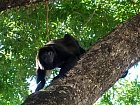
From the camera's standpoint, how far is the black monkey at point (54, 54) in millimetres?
4379

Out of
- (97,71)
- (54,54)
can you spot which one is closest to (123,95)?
(54,54)

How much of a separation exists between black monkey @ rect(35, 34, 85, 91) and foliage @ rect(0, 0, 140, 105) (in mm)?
809

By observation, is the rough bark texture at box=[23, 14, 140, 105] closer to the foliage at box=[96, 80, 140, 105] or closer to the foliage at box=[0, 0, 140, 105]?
the foliage at box=[0, 0, 140, 105]

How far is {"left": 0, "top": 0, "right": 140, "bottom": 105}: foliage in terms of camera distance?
5473 mm

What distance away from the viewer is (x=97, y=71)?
3.16 m

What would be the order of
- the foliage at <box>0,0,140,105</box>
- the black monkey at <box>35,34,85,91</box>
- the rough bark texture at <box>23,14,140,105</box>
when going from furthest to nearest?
the foliage at <box>0,0,140,105</box> < the black monkey at <box>35,34,85,91</box> < the rough bark texture at <box>23,14,140,105</box>

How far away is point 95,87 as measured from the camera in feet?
9.93

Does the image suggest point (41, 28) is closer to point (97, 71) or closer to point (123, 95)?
point (123, 95)

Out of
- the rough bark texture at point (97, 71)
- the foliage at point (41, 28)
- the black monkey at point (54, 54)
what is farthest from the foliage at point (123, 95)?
the rough bark texture at point (97, 71)

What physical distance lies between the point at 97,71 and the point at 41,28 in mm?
2744

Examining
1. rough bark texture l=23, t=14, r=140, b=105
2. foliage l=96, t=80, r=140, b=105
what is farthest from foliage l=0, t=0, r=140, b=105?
rough bark texture l=23, t=14, r=140, b=105

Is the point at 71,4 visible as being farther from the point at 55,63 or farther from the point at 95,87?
the point at 95,87

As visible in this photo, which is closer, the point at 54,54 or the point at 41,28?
the point at 54,54

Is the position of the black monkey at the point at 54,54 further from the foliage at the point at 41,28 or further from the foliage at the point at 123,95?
the foliage at the point at 123,95
